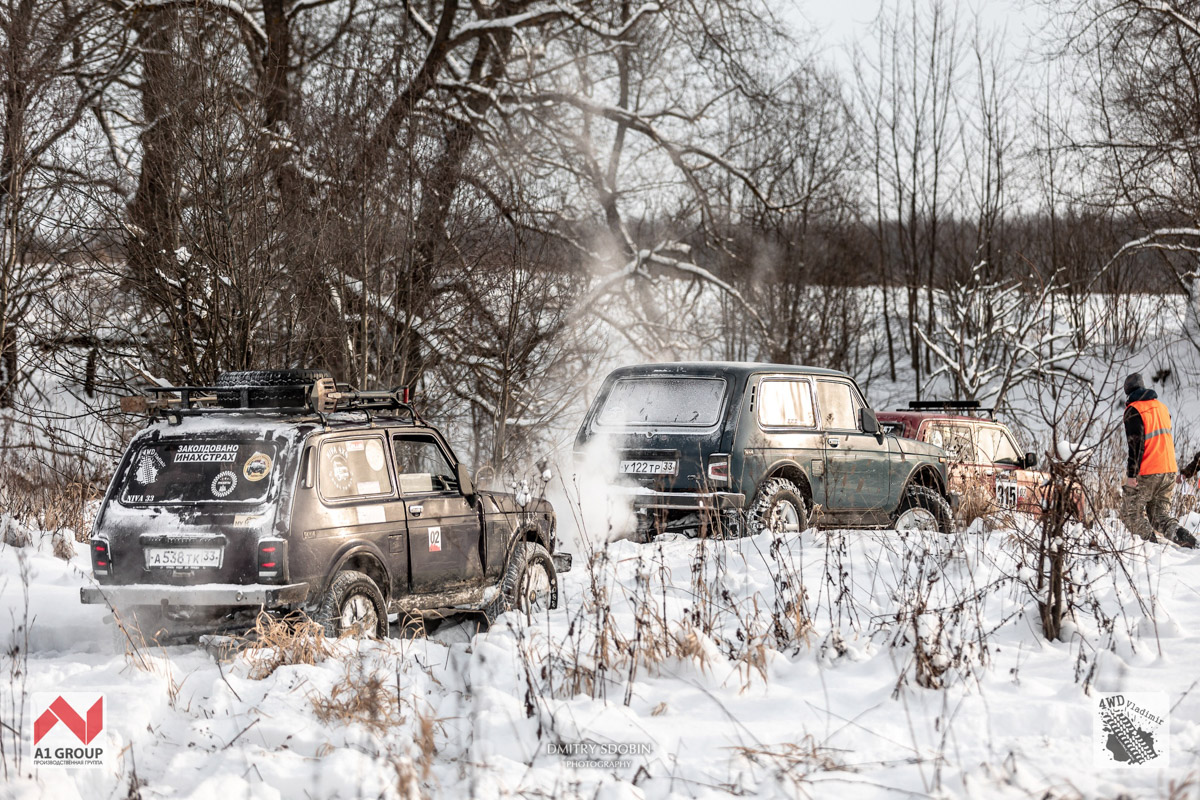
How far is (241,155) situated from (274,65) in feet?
14.4

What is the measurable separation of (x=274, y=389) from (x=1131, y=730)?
5288 mm

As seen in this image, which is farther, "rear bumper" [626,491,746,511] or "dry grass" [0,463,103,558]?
"dry grass" [0,463,103,558]

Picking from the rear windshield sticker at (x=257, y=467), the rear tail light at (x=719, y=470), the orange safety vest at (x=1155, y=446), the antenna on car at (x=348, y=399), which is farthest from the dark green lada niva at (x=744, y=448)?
the rear windshield sticker at (x=257, y=467)

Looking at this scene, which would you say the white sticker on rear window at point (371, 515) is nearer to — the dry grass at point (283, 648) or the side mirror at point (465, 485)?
the side mirror at point (465, 485)

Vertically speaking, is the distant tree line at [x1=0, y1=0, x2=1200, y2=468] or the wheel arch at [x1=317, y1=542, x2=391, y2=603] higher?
the distant tree line at [x1=0, y1=0, x2=1200, y2=468]

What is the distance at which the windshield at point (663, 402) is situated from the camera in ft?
32.4

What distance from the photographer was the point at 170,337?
12.6 metres

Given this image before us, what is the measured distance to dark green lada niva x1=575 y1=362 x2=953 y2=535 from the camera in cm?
955

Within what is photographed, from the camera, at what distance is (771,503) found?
9602 mm

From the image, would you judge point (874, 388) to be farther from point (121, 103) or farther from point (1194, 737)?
point (1194, 737)

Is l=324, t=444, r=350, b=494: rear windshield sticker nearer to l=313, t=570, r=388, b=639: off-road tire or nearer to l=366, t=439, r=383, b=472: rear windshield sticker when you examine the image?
l=366, t=439, r=383, b=472: rear windshield sticker

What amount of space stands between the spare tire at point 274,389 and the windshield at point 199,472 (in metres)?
0.49

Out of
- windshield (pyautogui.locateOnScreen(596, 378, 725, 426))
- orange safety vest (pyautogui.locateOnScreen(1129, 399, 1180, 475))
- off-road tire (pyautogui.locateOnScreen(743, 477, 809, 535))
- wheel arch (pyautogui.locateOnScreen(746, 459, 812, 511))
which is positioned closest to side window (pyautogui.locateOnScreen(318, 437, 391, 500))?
windshield (pyautogui.locateOnScreen(596, 378, 725, 426))

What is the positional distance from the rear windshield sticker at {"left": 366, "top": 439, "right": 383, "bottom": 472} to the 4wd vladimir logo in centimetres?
460
